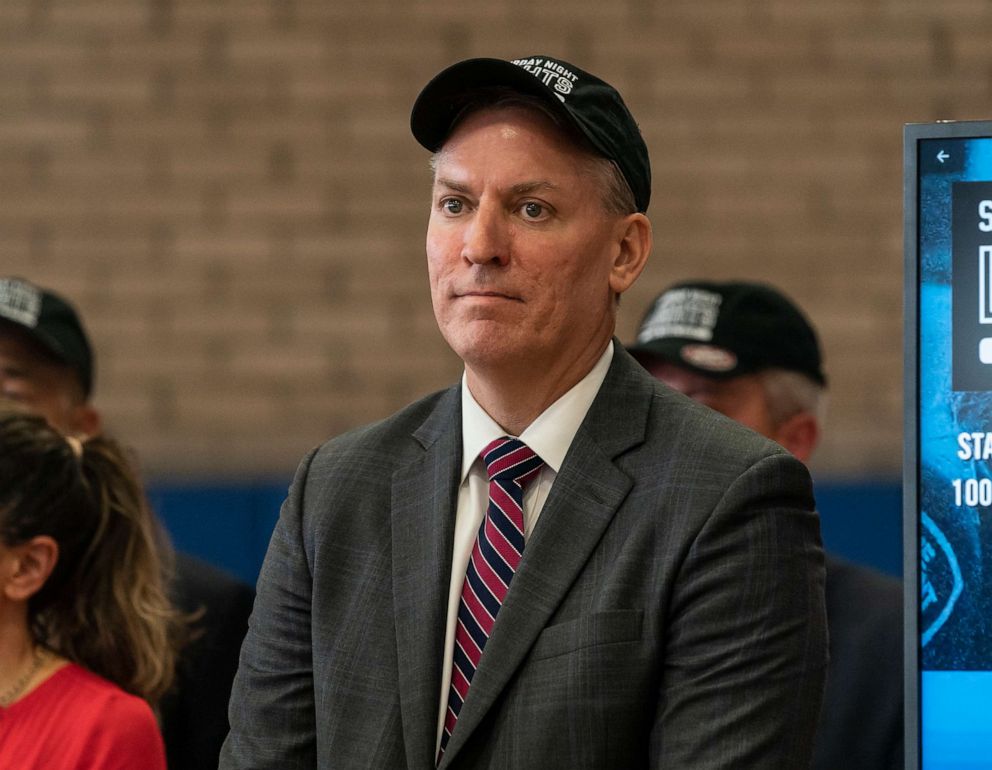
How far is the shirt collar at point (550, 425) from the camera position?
71.8 inches

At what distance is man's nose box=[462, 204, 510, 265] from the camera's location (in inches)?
68.9

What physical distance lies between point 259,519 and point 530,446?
8.46ft

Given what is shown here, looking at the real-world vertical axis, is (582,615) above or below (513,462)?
below

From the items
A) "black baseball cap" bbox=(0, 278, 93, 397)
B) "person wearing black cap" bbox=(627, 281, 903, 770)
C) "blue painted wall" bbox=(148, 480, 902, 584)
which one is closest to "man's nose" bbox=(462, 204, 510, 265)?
"person wearing black cap" bbox=(627, 281, 903, 770)

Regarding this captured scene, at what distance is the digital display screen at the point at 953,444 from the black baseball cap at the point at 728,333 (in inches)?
52.1

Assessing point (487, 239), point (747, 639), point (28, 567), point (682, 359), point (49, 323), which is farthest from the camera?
point (49, 323)

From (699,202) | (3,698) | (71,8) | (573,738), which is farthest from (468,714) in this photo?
(71,8)

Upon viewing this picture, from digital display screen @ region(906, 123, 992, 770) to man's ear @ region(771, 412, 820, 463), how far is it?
4.52ft

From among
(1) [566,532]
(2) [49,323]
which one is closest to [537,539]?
(1) [566,532]

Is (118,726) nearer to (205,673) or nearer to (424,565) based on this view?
(205,673)

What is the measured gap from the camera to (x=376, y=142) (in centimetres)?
522

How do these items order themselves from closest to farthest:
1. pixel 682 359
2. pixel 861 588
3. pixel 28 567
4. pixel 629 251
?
pixel 629 251, pixel 28 567, pixel 861 588, pixel 682 359

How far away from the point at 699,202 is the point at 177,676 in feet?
8.47

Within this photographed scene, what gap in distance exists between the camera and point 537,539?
1733mm
